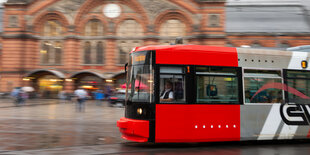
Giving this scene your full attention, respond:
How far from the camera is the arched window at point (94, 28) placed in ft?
116

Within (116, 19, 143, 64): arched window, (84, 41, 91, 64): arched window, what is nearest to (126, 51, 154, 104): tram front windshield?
(116, 19, 143, 64): arched window

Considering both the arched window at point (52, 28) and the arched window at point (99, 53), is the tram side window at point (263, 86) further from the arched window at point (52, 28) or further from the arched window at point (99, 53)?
the arched window at point (52, 28)

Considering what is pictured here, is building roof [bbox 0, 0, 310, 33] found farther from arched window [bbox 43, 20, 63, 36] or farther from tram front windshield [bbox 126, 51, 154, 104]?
tram front windshield [bbox 126, 51, 154, 104]

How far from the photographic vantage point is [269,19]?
41812mm

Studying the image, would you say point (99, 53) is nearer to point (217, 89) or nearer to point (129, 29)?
point (129, 29)

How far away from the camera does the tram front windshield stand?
25.2 ft

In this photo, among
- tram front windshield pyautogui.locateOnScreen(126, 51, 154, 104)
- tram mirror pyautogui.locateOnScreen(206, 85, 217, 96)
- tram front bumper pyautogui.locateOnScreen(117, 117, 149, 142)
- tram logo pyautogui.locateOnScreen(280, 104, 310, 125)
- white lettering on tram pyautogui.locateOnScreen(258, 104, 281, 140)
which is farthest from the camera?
tram logo pyautogui.locateOnScreen(280, 104, 310, 125)

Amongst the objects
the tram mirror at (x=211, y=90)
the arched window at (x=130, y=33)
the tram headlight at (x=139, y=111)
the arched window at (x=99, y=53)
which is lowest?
the tram headlight at (x=139, y=111)

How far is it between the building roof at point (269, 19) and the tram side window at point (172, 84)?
35.1 m

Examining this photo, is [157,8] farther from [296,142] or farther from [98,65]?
[296,142]

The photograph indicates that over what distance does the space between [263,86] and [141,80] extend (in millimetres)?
3421

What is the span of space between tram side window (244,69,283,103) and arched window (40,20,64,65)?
30640 mm

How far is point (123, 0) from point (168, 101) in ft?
94.9

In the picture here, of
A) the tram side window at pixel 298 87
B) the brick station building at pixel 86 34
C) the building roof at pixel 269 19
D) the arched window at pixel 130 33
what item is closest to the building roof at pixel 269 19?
the building roof at pixel 269 19
